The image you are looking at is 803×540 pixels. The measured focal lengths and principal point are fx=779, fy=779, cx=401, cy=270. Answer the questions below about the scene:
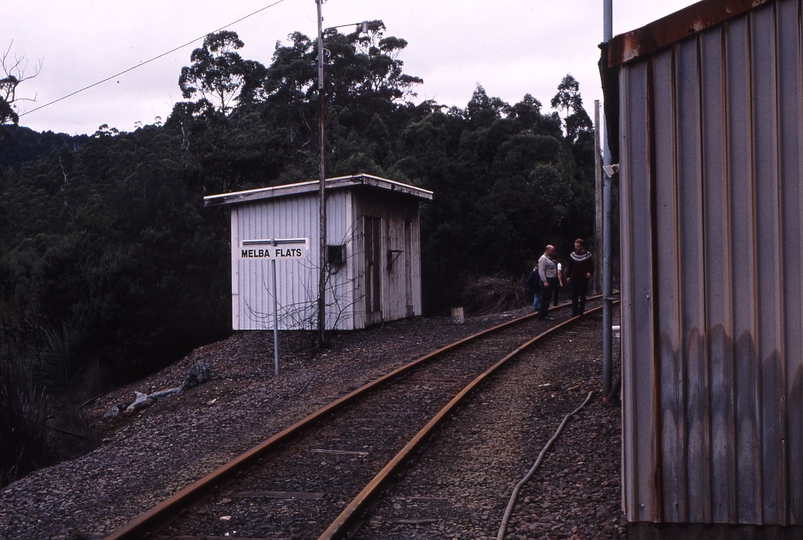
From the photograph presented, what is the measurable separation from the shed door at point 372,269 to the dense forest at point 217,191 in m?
5.14

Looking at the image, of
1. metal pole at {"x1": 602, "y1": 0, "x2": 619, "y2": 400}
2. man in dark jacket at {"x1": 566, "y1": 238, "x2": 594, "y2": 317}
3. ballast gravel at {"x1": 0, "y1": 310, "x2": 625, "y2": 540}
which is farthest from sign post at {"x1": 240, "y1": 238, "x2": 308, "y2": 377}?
man in dark jacket at {"x1": 566, "y1": 238, "x2": 594, "y2": 317}

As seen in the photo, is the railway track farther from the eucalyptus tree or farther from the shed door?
the eucalyptus tree

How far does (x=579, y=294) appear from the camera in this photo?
1708 centimetres

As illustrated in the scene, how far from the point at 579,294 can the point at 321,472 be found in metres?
11.6

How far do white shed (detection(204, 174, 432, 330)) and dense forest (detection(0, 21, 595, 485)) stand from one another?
463 cm

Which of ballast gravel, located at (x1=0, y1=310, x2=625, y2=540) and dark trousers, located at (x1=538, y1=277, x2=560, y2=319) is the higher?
dark trousers, located at (x1=538, y1=277, x2=560, y2=319)

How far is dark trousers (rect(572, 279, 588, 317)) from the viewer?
16438 millimetres

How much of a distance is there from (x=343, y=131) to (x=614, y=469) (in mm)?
40952

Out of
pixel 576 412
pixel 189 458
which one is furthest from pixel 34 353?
pixel 576 412

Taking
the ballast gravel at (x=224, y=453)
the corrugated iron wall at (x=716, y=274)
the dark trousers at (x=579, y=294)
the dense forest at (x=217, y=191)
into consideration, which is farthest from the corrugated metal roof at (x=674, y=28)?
the dark trousers at (x=579, y=294)

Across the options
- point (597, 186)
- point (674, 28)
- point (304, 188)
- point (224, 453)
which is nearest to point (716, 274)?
point (674, 28)

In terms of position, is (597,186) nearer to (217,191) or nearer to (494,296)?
(494,296)

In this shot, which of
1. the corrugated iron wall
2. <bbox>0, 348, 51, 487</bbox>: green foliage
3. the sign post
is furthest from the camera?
the sign post

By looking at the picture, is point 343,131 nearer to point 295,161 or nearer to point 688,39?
point 295,161
